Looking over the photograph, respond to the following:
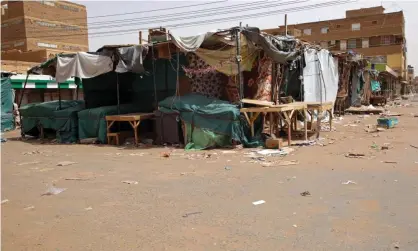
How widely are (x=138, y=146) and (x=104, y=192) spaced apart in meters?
5.24

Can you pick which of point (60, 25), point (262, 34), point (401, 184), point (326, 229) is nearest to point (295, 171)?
point (401, 184)

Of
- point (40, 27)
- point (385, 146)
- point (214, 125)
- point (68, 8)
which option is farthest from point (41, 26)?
point (385, 146)

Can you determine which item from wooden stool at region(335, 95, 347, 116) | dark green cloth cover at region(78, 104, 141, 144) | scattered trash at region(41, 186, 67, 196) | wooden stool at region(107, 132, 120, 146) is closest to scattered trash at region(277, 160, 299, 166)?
scattered trash at region(41, 186, 67, 196)

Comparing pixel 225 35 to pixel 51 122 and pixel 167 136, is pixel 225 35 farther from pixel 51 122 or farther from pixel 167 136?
pixel 51 122

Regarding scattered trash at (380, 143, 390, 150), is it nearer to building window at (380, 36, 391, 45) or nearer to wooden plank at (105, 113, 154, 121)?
wooden plank at (105, 113, 154, 121)

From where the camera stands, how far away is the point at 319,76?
49.4 ft

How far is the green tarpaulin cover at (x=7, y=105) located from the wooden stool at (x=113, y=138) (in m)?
9.69

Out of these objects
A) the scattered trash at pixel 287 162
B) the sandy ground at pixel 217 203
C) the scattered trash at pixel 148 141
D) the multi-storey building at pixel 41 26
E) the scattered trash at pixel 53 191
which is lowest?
the scattered trash at pixel 53 191

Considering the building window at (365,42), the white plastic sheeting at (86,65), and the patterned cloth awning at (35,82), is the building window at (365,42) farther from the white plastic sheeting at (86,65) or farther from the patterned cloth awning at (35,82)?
the white plastic sheeting at (86,65)

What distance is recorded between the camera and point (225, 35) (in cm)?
1064

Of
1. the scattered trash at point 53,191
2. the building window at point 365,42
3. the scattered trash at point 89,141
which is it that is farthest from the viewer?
the building window at point 365,42

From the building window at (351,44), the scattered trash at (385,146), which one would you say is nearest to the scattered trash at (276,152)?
the scattered trash at (385,146)

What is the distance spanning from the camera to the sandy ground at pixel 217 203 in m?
3.87

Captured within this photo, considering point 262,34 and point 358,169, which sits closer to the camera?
point 358,169
